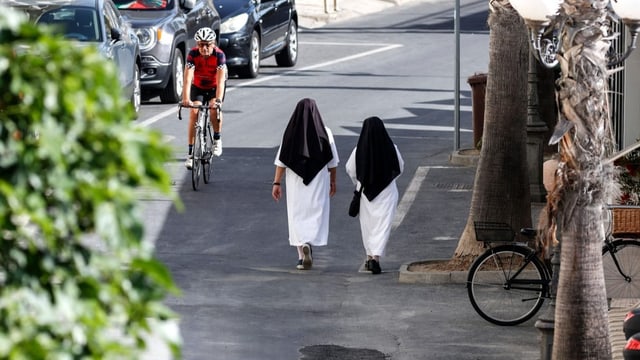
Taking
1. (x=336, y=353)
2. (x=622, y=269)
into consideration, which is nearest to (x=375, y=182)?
(x=622, y=269)

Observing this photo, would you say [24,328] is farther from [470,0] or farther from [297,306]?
[470,0]

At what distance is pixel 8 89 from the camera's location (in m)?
3.54

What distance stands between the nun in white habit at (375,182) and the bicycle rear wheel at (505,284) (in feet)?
6.23

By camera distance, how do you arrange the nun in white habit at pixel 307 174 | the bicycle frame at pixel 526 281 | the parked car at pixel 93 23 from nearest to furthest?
1. the bicycle frame at pixel 526 281
2. the nun in white habit at pixel 307 174
3. the parked car at pixel 93 23

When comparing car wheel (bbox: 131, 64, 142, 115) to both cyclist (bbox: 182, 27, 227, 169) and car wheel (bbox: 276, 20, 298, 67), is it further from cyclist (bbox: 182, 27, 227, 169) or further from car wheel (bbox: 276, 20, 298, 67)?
car wheel (bbox: 276, 20, 298, 67)

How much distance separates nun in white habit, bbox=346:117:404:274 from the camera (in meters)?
13.2

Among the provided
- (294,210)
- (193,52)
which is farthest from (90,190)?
(193,52)

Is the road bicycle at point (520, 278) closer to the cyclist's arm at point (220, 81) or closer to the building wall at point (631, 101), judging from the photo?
the building wall at point (631, 101)

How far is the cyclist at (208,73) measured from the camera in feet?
57.9

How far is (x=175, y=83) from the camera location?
23.8 m

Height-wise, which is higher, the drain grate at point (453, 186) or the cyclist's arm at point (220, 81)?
the cyclist's arm at point (220, 81)

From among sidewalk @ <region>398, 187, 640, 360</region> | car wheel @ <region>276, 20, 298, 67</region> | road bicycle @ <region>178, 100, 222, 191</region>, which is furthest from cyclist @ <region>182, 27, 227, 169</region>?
car wheel @ <region>276, 20, 298, 67</region>

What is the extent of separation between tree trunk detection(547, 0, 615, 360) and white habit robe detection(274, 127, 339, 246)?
500 centimetres

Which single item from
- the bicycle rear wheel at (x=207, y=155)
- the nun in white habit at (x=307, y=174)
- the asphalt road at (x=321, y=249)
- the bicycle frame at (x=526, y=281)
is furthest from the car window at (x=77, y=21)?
the bicycle frame at (x=526, y=281)
